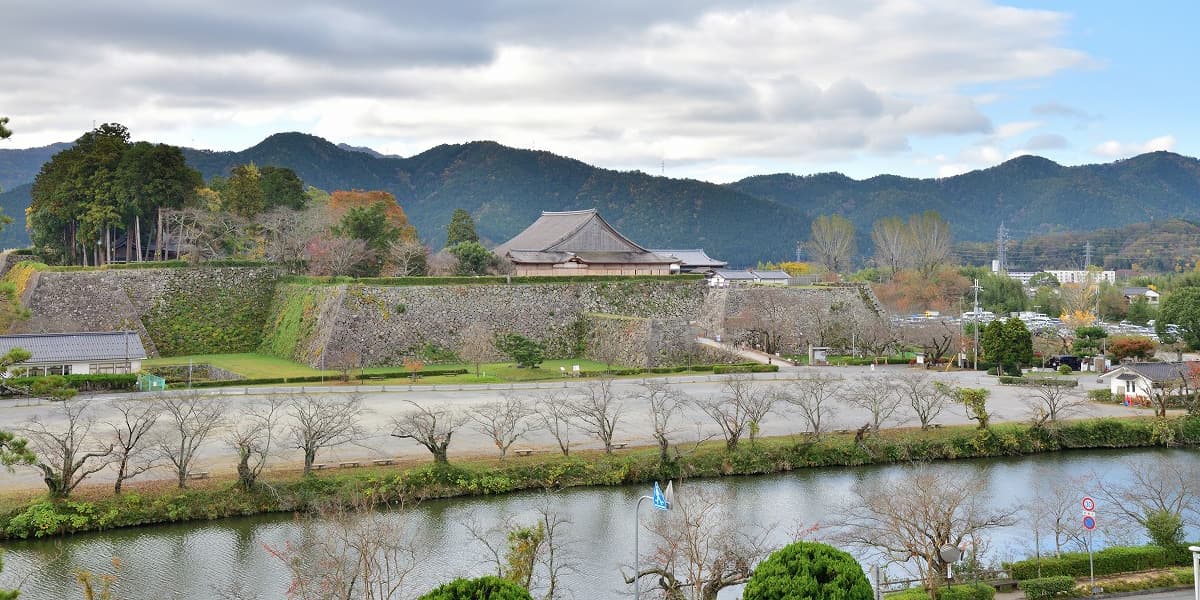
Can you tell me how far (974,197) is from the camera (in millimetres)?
165125

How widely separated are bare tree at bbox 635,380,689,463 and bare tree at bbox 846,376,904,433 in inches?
201

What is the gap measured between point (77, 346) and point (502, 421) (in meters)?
18.3

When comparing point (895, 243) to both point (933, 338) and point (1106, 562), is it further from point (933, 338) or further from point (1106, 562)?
point (1106, 562)

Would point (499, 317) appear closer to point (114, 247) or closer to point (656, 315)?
point (656, 315)

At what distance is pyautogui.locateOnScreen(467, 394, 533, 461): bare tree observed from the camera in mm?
24875

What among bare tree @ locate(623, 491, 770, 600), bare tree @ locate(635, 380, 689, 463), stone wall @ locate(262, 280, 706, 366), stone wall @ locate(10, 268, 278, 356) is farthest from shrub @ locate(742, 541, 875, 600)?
stone wall @ locate(10, 268, 278, 356)

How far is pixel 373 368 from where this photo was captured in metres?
39.4

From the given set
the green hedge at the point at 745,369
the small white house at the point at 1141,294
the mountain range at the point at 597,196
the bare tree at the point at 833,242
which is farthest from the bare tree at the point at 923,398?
the mountain range at the point at 597,196

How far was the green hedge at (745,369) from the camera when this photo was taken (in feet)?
128

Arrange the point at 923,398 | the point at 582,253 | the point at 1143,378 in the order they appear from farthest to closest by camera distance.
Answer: the point at 582,253 < the point at 1143,378 < the point at 923,398

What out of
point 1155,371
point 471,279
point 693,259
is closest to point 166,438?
point 471,279

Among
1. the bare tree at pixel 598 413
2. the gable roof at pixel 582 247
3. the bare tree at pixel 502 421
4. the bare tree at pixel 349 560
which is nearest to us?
the bare tree at pixel 349 560

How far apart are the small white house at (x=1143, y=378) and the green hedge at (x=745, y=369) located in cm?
1198

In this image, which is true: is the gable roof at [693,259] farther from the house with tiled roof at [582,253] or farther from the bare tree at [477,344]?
the bare tree at [477,344]
